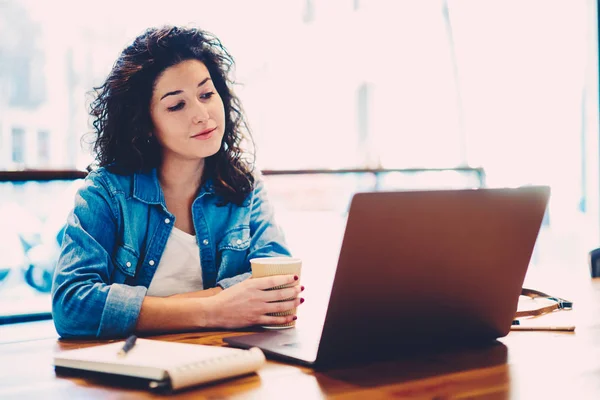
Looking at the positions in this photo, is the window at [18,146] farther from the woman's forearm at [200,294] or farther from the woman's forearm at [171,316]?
the woman's forearm at [171,316]

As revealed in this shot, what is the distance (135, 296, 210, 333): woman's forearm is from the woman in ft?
0.55

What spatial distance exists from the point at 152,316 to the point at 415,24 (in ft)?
15.2

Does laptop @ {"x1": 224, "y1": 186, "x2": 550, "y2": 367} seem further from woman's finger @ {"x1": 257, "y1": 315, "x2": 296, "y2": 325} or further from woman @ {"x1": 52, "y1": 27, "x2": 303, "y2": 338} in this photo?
woman @ {"x1": 52, "y1": 27, "x2": 303, "y2": 338}

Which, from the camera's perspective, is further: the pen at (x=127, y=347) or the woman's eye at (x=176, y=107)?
the woman's eye at (x=176, y=107)

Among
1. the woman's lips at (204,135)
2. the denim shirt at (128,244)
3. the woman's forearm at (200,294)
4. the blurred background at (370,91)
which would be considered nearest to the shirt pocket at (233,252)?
the denim shirt at (128,244)

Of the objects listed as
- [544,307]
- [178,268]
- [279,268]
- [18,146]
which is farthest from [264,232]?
[18,146]

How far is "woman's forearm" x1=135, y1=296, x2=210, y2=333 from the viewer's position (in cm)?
118

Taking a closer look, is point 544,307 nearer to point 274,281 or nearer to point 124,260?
point 274,281

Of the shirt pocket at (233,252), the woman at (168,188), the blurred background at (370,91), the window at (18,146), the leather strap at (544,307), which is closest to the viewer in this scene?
the leather strap at (544,307)

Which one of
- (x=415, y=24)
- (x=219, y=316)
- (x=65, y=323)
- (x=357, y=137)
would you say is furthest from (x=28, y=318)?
(x=415, y=24)

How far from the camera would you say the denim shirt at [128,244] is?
119 centimetres

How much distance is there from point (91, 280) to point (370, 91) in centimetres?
446

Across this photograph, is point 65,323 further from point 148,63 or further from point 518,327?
point 518,327

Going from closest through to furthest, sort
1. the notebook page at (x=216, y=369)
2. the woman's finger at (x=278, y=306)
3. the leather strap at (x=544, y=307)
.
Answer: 1. the notebook page at (x=216, y=369)
2. the woman's finger at (x=278, y=306)
3. the leather strap at (x=544, y=307)
